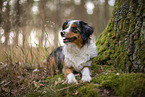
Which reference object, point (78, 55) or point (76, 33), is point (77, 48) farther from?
point (76, 33)

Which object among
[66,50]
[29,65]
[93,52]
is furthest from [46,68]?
[93,52]

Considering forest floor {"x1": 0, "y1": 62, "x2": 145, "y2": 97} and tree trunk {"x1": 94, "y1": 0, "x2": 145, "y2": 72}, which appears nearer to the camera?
forest floor {"x1": 0, "y1": 62, "x2": 145, "y2": 97}

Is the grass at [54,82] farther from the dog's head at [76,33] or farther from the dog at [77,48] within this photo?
the dog's head at [76,33]

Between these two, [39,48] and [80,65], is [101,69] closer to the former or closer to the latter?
[80,65]

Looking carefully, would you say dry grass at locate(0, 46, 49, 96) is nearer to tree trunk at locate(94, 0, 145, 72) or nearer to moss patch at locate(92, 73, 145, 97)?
moss patch at locate(92, 73, 145, 97)

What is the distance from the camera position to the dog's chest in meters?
3.06

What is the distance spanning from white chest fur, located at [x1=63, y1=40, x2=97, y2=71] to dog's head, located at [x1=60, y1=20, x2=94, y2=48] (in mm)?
135

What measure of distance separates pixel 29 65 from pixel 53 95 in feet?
5.82

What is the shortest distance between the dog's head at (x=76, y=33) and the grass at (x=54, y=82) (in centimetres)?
60

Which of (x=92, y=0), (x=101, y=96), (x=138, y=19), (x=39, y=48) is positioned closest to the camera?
(x=101, y=96)

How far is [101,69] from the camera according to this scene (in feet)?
9.93

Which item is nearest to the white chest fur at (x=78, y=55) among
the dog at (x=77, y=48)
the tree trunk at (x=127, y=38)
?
the dog at (x=77, y=48)

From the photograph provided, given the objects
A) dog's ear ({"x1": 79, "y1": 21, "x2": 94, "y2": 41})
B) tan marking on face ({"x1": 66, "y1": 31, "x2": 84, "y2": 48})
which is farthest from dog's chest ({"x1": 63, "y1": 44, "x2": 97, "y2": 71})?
dog's ear ({"x1": 79, "y1": 21, "x2": 94, "y2": 41})

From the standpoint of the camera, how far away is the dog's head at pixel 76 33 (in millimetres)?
2845
